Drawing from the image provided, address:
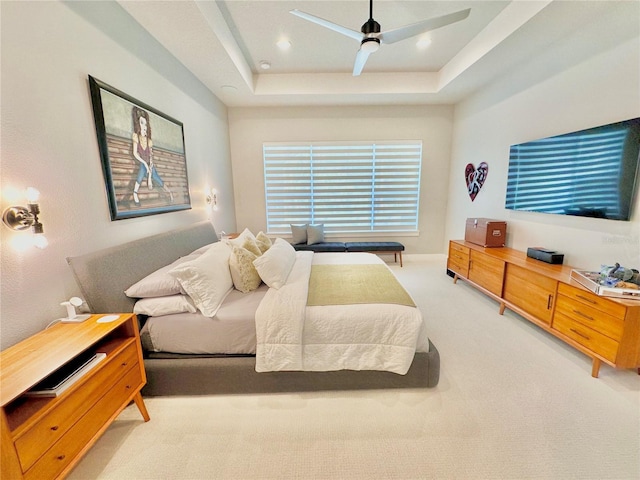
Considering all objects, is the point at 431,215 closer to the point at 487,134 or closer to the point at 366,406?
the point at 487,134

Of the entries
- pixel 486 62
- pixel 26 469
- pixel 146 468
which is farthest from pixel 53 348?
pixel 486 62

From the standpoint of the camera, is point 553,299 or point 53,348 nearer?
point 53,348

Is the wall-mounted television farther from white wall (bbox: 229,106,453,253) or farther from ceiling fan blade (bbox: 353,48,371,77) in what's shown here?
ceiling fan blade (bbox: 353,48,371,77)

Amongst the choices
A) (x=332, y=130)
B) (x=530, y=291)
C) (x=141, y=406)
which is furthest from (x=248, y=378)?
(x=332, y=130)

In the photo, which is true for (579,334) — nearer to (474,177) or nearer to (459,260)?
(459,260)

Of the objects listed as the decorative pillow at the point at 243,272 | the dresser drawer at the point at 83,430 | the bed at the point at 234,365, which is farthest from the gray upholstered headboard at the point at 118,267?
the decorative pillow at the point at 243,272

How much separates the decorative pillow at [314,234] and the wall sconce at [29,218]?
357 cm

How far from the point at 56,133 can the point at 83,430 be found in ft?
5.39

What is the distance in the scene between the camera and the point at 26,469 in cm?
95

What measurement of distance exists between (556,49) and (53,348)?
4626mm

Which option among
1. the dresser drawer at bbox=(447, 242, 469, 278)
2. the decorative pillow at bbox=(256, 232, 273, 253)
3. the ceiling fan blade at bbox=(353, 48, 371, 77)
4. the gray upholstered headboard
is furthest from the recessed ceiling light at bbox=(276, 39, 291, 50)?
the dresser drawer at bbox=(447, 242, 469, 278)

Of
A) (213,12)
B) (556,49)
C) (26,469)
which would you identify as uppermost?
(213,12)

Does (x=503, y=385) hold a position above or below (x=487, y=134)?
below

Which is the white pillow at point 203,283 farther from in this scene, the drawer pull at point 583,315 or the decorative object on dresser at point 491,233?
the decorative object on dresser at point 491,233
